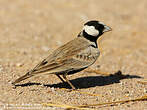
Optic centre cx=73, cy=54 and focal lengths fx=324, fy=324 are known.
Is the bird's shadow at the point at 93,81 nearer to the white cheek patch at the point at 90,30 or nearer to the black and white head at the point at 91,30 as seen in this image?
the black and white head at the point at 91,30

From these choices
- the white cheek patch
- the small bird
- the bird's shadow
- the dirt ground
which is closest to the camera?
the dirt ground

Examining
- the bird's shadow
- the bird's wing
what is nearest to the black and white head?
the bird's wing

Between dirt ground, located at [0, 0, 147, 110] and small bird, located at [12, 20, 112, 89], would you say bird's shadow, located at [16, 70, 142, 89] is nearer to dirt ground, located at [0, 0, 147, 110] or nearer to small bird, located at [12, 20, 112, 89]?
dirt ground, located at [0, 0, 147, 110]

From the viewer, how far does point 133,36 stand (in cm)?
1219

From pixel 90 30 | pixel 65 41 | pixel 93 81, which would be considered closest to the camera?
pixel 90 30

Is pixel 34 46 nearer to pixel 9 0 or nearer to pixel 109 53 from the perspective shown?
pixel 109 53

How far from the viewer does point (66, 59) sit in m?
6.08

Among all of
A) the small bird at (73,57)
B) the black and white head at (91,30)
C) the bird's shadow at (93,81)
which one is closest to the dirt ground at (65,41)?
the bird's shadow at (93,81)

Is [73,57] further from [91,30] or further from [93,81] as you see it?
[93,81]

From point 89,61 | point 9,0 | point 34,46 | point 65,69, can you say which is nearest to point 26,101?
point 65,69

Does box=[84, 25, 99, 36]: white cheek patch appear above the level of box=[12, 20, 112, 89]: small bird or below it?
above

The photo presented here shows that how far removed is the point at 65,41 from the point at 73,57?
16.1ft

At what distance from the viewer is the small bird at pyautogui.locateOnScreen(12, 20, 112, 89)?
19.2ft

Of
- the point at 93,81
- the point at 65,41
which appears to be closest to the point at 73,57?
the point at 93,81
